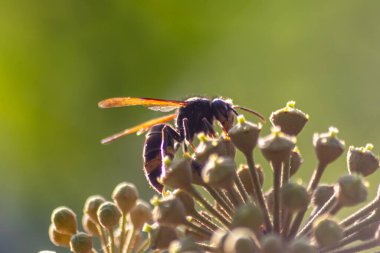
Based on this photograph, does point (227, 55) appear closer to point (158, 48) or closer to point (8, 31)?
point (158, 48)

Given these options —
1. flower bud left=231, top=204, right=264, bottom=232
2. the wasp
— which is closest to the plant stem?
flower bud left=231, top=204, right=264, bottom=232

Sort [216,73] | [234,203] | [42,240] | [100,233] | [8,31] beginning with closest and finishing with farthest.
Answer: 1. [234,203]
2. [100,233]
3. [42,240]
4. [8,31]
5. [216,73]

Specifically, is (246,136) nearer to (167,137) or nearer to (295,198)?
(295,198)

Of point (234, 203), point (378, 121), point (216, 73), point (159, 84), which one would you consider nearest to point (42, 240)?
point (159, 84)

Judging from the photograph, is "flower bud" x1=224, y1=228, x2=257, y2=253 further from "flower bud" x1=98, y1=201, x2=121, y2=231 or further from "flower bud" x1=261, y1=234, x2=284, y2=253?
"flower bud" x1=98, y1=201, x2=121, y2=231

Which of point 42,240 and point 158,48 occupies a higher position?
point 158,48

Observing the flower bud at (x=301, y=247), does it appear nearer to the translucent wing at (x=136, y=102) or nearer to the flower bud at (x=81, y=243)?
the flower bud at (x=81, y=243)
